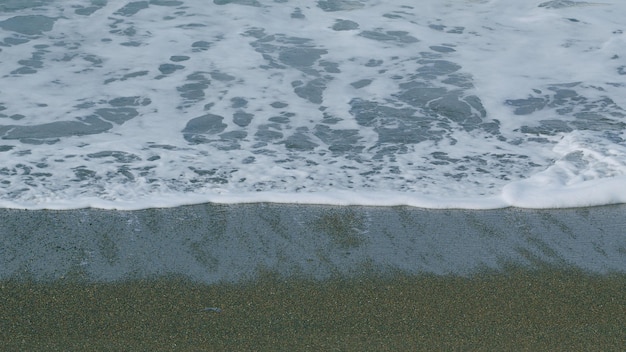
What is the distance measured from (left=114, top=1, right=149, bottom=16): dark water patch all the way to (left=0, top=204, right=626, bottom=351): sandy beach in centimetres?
421

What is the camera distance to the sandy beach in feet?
9.82

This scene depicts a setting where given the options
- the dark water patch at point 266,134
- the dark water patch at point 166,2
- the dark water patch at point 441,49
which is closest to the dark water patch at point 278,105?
the dark water patch at point 266,134

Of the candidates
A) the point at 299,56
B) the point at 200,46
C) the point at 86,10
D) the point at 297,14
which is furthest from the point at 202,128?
the point at 86,10

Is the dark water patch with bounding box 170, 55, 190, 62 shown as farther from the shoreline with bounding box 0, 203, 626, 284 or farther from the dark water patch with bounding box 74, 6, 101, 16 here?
the shoreline with bounding box 0, 203, 626, 284

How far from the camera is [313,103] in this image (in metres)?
5.55

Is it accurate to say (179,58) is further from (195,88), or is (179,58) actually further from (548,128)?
(548,128)

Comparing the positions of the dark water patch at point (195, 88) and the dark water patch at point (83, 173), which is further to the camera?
the dark water patch at point (195, 88)

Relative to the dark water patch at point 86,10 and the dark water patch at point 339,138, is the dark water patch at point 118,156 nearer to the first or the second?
the dark water patch at point 339,138

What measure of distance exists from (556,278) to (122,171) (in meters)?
2.40

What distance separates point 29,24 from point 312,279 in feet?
16.6

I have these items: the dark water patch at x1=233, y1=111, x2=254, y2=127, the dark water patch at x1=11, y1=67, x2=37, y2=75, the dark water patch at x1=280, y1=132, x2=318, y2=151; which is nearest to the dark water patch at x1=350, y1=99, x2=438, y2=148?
the dark water patch at x1=280, y1=132, x2=318, y2=151

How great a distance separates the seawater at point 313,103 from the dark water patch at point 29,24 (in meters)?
0.03

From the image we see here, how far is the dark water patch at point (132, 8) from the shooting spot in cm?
773

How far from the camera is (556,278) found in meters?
3.46
